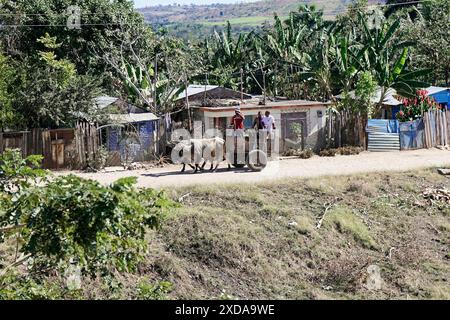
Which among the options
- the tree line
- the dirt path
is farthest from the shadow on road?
the tree line

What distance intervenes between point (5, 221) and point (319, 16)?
1275 inches

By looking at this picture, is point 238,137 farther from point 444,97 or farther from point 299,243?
point 444,97

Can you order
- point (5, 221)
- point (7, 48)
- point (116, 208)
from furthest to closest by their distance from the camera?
point (7, 48)
point (5, 221)
point (116, 208)

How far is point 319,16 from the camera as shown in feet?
131

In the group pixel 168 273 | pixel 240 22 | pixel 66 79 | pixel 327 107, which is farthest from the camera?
pixel 240 22

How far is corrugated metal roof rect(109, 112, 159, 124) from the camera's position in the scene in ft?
69.4

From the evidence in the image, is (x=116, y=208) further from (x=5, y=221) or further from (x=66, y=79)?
(x=66, y=79)

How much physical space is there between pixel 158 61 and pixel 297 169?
10061 mm

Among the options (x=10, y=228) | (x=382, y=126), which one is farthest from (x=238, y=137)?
(x=10, y=228)

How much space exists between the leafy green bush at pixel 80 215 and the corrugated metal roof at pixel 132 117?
468 inches

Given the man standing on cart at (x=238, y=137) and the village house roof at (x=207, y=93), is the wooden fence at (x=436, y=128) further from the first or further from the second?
the man standing on cart at (x=238, y=137)

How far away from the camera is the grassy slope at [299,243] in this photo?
15.0 m

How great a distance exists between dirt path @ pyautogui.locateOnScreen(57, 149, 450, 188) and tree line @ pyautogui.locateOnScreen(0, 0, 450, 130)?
2.06 m
